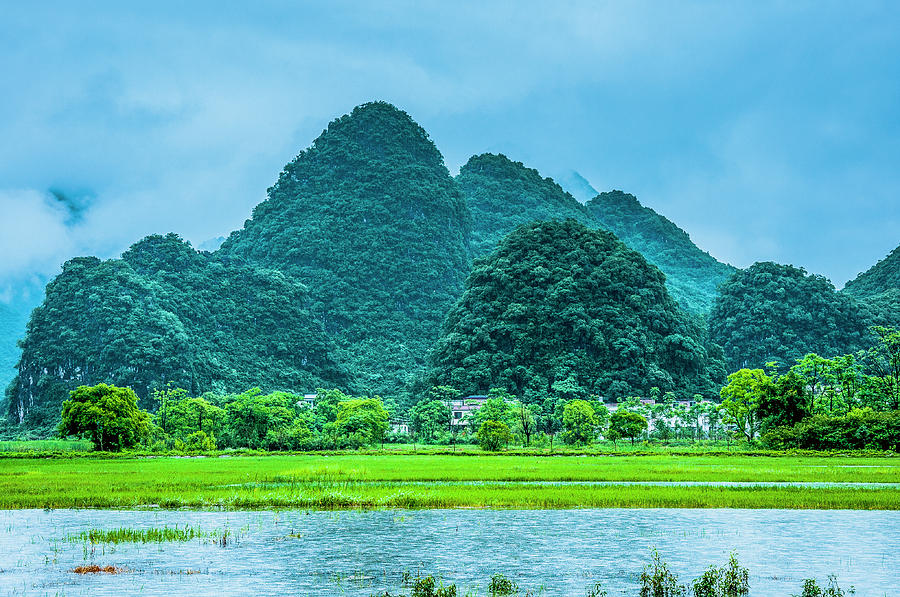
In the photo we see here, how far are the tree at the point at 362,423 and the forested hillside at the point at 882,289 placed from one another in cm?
7398

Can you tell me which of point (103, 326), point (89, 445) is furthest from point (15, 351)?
point (89, 445)

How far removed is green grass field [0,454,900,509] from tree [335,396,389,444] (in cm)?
1561

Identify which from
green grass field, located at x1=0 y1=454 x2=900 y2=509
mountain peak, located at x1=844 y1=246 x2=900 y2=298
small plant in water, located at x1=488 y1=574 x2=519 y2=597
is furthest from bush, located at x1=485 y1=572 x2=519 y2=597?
mountain peak, located at x1=844 y1=246 x2=900 y2=298

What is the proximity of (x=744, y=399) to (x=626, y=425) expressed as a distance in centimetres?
752

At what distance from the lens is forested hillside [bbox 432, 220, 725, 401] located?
81.1 meters

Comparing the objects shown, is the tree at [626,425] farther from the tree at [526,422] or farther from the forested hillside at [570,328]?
the forested hillside at [570,328]

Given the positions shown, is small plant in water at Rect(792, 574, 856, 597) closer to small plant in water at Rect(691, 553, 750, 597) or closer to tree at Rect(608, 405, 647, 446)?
small plant in water at Rect(691, 553, 750, 597)

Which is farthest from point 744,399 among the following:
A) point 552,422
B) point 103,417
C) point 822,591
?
point 822,591

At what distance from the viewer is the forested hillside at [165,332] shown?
8394cm

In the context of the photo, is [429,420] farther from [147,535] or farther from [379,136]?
[379,136]

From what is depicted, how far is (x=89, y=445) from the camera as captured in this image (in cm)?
5144

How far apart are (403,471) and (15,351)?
140116 millimetres

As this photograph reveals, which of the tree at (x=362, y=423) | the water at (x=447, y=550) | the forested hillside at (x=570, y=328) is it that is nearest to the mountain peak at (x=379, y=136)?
the forested hillside at (x=570, y=328)

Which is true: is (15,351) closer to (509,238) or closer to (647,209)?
(509,238)
